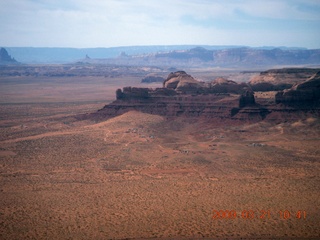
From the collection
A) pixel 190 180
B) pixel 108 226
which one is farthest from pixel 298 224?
pixel 108 226

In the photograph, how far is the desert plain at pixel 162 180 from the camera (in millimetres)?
23203

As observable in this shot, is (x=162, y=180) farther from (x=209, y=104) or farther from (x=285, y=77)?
(x=285, y=77)

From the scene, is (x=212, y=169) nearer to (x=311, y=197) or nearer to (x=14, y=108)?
(x=311, y=197)

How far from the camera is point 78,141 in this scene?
157 ft

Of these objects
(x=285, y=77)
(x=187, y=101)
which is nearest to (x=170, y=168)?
(x=187, y=101)

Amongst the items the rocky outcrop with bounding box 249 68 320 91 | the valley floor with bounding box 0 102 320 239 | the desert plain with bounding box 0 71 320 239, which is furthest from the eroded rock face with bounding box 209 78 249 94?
the valley floor with bounding box 0 102 320 239

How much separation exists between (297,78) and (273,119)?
41439 mm

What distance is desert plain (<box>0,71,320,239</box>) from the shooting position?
23203 mm

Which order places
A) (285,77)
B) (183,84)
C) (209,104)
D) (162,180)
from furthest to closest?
(285,77) → (183,84) → (209,104) → (162,180)
